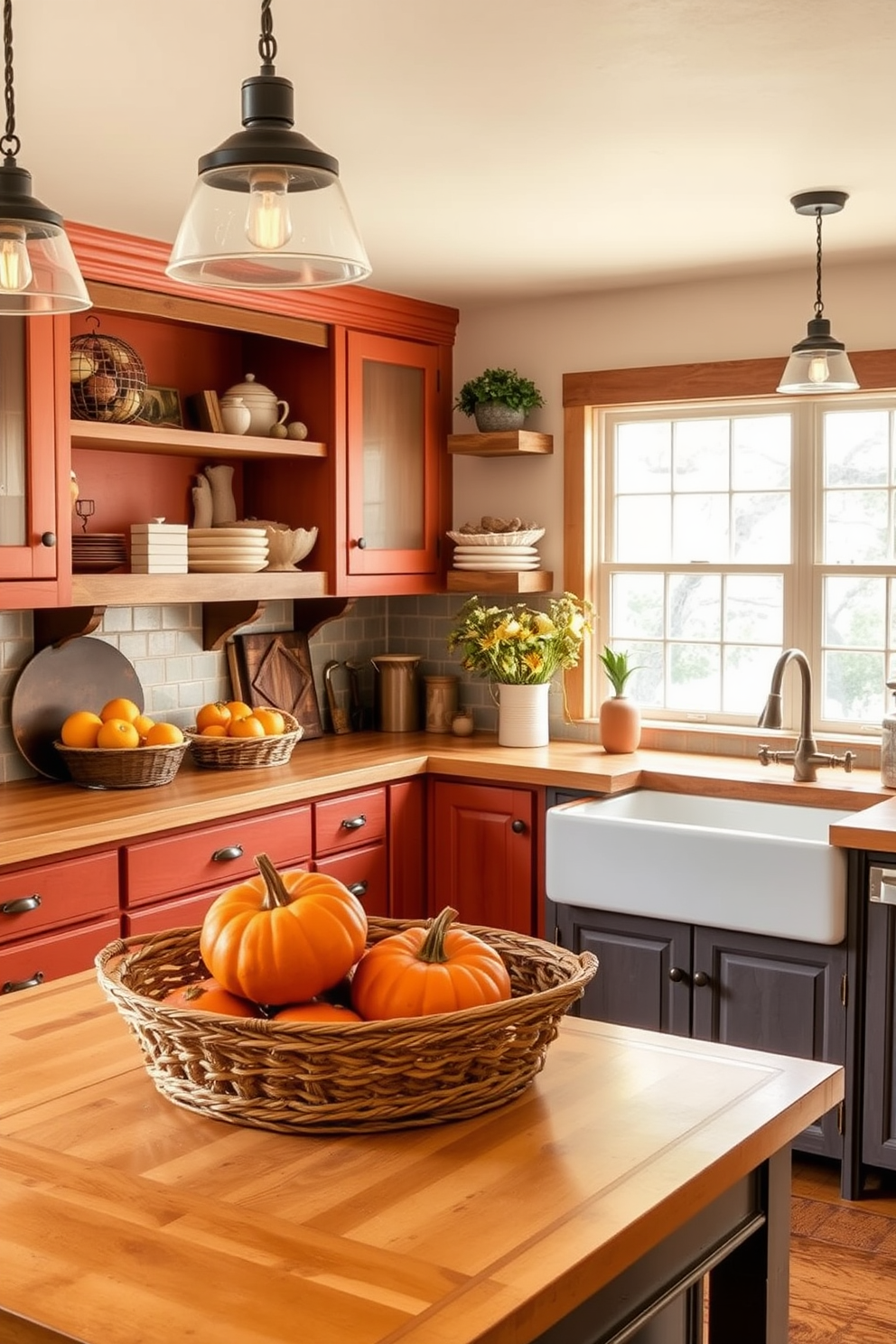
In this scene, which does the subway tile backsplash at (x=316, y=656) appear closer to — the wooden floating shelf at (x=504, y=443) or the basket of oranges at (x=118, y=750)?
the basket of oranges at (x=118, y=750)

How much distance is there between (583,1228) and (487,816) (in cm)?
332

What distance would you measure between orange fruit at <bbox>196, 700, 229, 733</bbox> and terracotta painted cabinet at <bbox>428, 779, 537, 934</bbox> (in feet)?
2.40

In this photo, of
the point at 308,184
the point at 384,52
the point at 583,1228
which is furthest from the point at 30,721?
the point at 583,1228

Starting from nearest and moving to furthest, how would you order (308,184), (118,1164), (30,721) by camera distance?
(118,1164), (308,184), (30,721)

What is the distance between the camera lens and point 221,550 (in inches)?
172

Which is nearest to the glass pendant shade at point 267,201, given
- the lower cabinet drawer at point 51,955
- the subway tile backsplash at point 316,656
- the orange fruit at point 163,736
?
the lower cabinet drawer at point 51,955

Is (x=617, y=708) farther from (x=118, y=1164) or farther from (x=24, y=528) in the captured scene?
(x=118, y=1164)

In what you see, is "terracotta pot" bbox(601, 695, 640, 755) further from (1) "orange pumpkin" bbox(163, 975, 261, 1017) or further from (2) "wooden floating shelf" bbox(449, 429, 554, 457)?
(1) "orange pumpkin" bbox(163, 975, 261, 1017)

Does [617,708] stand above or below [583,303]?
below

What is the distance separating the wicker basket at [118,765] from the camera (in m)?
3.98

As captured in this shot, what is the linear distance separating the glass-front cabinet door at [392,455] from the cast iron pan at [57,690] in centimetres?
91

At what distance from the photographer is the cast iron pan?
414 centimetres

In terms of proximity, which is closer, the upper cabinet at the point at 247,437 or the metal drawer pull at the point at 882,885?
the metal drawer pull at the point at 882,885

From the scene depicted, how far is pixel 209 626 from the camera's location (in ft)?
15.7
